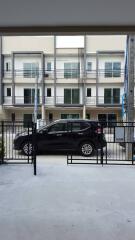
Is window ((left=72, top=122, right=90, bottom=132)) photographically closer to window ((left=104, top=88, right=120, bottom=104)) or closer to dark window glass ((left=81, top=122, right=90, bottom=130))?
dark window glass ((left=81, top=122, right=90, bottom=130))

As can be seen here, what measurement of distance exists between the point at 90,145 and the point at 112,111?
19.9 meters

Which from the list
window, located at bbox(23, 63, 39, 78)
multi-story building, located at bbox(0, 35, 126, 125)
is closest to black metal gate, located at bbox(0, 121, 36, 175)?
multi-story building, located at bbox(0, 35, 126, 125)

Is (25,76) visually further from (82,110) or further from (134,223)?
(134,223)

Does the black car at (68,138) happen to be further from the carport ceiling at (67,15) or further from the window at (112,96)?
the window at (112,96)

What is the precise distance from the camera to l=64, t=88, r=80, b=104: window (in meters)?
29.9

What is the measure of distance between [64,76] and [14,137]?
65.1ft

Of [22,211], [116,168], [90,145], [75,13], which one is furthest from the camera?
[90,145]

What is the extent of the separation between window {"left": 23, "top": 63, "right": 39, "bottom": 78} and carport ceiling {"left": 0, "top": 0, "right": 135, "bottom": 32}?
26464mm

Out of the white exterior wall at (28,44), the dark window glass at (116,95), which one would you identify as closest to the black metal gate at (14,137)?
the dark window glass at (116,95)

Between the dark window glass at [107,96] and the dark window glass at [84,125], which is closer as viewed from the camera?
the dark window glass at [84,125]

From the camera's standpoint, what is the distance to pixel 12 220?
391cm

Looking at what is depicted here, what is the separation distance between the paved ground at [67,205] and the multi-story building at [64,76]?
2296 centimetres

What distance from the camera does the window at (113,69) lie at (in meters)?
29.3

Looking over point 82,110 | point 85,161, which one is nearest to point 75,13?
point 85,161
